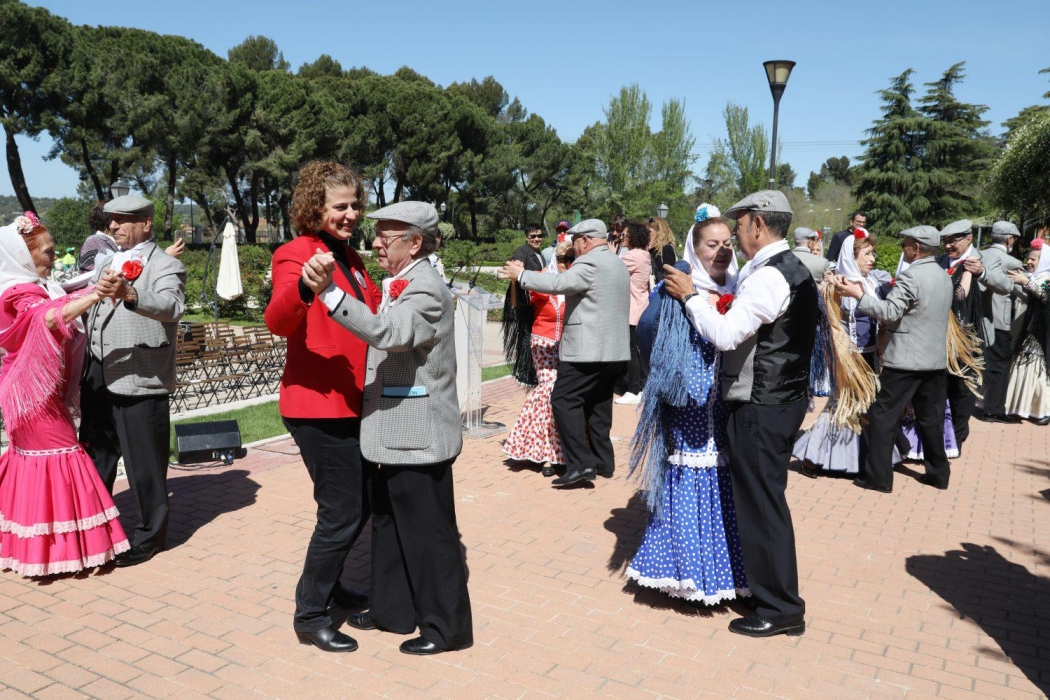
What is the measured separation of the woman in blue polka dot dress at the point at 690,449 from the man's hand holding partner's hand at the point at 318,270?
179 cm

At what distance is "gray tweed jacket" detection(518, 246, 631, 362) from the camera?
6.00 metres

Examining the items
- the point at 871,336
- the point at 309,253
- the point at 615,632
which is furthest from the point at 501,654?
the point at 871,336

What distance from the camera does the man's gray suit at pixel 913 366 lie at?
6051 mm

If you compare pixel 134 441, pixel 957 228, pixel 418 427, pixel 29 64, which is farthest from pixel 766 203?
pixel 29 64

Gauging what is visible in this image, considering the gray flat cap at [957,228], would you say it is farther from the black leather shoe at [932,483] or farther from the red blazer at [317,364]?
the red blazer at [317,364]

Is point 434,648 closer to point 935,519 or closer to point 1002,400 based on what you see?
point 935,519

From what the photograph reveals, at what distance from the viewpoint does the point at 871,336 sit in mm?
6750

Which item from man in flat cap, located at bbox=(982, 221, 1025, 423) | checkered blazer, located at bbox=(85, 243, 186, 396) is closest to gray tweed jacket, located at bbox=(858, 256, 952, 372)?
man in flat cap, located at bbox=(982, 221, 1025, 423)

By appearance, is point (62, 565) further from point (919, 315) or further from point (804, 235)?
point (804, 235)

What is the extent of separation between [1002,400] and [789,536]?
6859mm

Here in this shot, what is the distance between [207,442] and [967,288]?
7978mm

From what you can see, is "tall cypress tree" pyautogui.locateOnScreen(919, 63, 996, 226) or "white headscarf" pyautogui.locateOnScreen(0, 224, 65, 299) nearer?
"white headscarf" pyautogui.locateOnScreen(0, 224, 65, 299)

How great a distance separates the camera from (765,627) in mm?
3771

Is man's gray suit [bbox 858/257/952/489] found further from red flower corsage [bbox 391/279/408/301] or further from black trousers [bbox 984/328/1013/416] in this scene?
red flower corsage [bbox 391/279/408/301]
